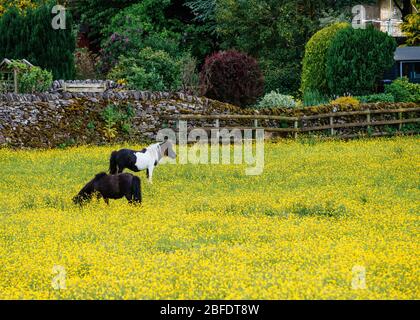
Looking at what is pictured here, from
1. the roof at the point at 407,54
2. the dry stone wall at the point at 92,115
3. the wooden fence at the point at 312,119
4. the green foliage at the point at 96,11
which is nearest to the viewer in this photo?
the dry stone wall at the point at 92,115

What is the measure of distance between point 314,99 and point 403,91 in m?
3.49

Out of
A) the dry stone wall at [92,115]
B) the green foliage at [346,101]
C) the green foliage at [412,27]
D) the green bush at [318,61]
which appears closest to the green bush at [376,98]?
the green foliage at [346,101]

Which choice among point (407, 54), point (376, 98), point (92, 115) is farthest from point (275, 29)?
point (92, 115)

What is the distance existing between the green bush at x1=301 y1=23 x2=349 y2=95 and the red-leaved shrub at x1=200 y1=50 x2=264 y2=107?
5.25 m

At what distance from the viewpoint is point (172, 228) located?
14961 millimetres

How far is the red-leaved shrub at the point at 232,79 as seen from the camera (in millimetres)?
33438

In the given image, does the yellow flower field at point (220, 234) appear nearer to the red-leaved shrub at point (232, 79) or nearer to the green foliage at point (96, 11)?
the red-leaved shrub at point (232, 79)

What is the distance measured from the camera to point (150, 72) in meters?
34.6

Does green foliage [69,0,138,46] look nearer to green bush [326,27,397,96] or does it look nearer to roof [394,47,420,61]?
roof [394,47,420,61]

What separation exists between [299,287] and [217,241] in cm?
346

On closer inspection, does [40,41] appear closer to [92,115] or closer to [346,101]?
[92,115]

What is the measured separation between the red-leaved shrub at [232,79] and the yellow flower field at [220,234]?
961 centimetres

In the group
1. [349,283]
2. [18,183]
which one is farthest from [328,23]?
[349,283]

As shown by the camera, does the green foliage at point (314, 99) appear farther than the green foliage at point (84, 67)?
No
